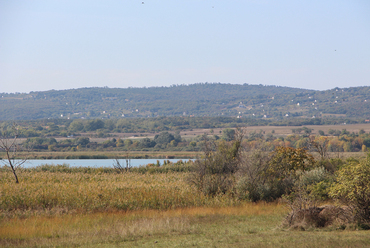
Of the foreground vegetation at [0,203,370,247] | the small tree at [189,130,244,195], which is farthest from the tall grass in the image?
the foreground vegetation at [0,203,370,247]

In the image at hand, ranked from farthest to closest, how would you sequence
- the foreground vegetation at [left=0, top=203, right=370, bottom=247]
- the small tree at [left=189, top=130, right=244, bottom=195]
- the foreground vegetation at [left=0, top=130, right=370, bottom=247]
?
the small tree at [left=189, top=130, right=244, bottom=195] < the foreground vegetation at [left=0, top=130, right=370, bottom=247] < the foreground vegetation at [left=0, top=203, right=370, bottom=247]

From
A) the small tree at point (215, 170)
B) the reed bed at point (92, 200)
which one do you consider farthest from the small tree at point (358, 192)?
the small tree at point (215, 170)

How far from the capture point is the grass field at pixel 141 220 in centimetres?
1221

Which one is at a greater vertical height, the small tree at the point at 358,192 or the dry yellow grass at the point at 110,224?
the small tree at the point at 358,192

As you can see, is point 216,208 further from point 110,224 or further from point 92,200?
point 92,200

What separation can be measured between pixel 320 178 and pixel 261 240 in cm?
1182

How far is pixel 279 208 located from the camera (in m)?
19.2

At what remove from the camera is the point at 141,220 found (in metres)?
16.6

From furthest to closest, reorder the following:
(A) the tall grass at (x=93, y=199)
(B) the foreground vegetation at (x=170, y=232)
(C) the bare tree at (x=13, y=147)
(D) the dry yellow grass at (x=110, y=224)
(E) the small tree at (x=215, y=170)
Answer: (E) the small tree at (x=215, y=170)
(C) the bare tree at (x=13, y=147)
(A) the tall grass at (x=93, y=199)
(D) the dry yellow grass at (x=110, y=224)
(B) the foreground vegetation at (x=170, y=232)

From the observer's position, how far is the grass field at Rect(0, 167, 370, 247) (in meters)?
12.2

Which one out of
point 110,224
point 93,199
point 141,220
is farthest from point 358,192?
point 93,199

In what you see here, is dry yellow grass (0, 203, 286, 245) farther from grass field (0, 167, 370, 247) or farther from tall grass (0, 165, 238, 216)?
tall grass (0, 165, 238, 216)

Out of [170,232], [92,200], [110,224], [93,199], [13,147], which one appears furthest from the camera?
[13,147]

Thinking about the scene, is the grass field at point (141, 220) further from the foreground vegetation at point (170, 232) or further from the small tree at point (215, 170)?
the small tree at point (215, 170)
